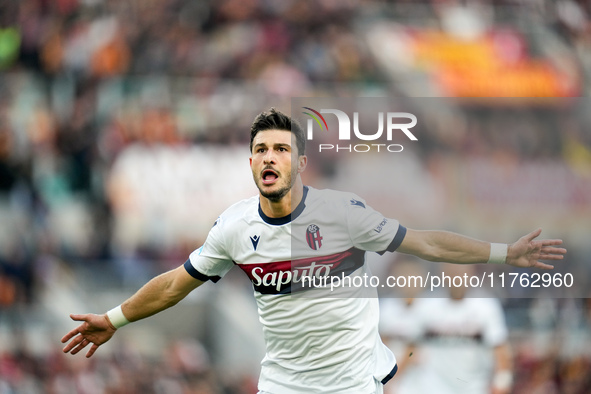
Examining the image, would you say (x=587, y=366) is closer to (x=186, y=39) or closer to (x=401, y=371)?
(x=401, y=371)

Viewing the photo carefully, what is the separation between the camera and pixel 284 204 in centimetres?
548

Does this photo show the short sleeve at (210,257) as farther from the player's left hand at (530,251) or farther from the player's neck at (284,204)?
the player's left hand at (530,251)

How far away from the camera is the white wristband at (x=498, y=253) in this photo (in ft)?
17.6

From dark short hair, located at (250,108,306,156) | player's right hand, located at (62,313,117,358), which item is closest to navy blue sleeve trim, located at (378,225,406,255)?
dark short hair, located at (250,108,306,156)

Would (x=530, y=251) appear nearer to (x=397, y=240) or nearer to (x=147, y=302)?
(x=397, y=240)

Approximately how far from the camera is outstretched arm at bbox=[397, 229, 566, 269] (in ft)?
17.4

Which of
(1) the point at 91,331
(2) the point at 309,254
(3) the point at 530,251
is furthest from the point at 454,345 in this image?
(1) the point at 91,331

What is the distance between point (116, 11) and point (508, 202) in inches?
298

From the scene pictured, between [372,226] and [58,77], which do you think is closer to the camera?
[372,226]

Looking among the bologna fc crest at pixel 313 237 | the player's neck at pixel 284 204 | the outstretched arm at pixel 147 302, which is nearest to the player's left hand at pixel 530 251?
the bologna fc crest at pixel 313 237

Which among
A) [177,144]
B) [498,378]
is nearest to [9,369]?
[177,144]

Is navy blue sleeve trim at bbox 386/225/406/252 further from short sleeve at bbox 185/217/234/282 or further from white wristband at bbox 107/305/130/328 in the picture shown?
white wristband at bbox 107/305/130/328

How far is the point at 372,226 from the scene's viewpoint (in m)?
5.40

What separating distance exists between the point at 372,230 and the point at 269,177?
0.70m
